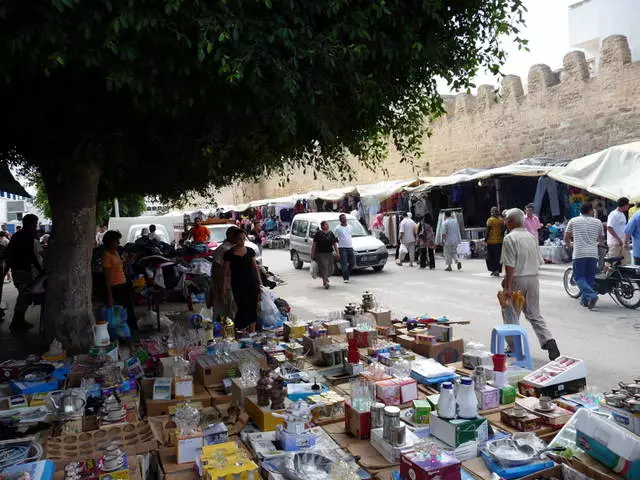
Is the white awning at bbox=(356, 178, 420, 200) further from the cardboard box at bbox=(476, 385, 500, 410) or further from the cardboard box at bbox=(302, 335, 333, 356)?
the cardboard box at bbox=(476, 385, 500, 410)

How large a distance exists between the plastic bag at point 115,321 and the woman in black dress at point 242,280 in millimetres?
1760

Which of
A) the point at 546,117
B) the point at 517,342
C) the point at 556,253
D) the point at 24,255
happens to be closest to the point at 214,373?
the point at 517,342

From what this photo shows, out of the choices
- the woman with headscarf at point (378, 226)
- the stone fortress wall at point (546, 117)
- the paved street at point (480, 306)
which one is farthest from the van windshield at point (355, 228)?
the woman with headscarf at point (378, 226)

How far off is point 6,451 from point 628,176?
14224 mm

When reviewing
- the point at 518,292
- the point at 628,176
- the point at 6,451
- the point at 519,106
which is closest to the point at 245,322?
the point at 518,292

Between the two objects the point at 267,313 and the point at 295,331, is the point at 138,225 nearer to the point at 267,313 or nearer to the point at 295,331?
the point at 267,313

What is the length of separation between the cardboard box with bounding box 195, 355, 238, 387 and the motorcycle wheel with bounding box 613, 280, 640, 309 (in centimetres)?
767

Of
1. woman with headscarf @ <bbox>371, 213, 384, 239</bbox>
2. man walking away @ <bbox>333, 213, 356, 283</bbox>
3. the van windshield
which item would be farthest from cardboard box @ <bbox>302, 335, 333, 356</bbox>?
woman with headscarf @ <bbox>371, 213, 384, 239</bbox>

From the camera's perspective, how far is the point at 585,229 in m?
9.16

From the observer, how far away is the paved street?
21.7 ft

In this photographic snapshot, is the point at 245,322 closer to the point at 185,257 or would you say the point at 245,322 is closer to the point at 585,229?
the point at 185,257

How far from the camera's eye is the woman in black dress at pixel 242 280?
7004mm

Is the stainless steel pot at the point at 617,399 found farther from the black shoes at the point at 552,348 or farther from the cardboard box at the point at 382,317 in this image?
the cardboard box at the point at 382,317

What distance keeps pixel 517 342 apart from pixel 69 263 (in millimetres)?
5656
